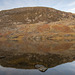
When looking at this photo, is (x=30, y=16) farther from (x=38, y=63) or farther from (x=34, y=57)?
(x=38, y=63)

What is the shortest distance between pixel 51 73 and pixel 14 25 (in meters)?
113

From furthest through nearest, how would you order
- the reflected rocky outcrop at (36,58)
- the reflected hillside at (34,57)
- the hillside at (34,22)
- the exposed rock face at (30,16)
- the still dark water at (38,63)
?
Answer: the exposed rock face at (30,16), the hillside at (34,22), the reflected hillside at (34,57), the reflected rocky outcrop at (36,58), the still dark water at (38,63)

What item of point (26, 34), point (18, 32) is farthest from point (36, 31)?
point (18, 32)

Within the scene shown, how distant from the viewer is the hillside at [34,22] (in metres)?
103

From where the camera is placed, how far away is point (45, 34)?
98.2m

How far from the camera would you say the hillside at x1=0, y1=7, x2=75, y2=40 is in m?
103

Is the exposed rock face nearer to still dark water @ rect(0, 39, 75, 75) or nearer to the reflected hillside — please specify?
the reflected hillside

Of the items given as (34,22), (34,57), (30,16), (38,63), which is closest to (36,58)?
(34,57)

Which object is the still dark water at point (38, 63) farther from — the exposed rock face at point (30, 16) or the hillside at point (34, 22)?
the exposed rock face at point (30, 16)

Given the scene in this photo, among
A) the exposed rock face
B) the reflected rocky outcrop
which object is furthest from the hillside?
the reflected rocky outcrop

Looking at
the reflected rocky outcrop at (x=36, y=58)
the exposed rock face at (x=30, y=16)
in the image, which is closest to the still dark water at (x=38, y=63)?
the reflected rocky outcrop at (x=36, y=58)

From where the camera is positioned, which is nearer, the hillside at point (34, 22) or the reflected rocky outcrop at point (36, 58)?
the reflected rocky outcrop at point (36, 58)

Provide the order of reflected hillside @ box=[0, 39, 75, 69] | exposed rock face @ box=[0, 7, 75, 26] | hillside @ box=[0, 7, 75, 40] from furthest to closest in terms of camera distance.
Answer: exposed rock face @ box=[0, 7, 75, 26] → hillside @ box=[0, 7, 75, 40] → reflected hillside @ box=[0, 39, 75, 69]

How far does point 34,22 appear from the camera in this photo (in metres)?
125
